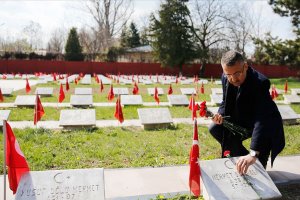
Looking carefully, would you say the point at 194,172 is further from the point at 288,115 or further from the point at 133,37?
the point at 133,37

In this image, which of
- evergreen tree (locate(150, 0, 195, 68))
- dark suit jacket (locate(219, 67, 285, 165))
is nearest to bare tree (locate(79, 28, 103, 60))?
evergreen tree (locate(150, 0, 195, 68))

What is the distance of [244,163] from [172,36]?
3925 cm

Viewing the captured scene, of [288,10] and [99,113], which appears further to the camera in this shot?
[288,10]

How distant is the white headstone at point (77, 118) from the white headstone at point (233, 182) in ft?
17.3

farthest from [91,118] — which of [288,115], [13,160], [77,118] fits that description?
[288,115]

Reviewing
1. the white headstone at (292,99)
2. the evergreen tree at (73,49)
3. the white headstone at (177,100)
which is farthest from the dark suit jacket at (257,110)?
the evergreen tree at (73,49)

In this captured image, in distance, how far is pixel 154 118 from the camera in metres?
9.08

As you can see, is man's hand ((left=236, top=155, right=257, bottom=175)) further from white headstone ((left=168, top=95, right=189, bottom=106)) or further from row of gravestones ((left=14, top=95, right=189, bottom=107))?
white headstone ((left=168, top=95, right=189, bottom=106))

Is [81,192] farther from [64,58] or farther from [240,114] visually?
[64,58]

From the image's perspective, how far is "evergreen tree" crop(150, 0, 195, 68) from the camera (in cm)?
4203

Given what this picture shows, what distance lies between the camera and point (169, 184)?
4.94m

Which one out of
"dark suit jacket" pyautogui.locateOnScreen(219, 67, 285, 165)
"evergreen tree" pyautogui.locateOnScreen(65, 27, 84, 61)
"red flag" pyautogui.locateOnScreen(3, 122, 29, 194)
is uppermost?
"evergreen tree" pyautogui.locateOnScreen(65, 27, 84, 61)

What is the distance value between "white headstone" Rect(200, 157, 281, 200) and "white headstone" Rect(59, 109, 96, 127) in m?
5.27

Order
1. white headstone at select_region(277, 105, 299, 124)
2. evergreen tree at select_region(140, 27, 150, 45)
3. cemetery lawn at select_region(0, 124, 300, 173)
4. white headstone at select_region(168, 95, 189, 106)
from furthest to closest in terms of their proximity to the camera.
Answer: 1. evergreen tree at select_region(140, 27, 150, 45)
2. white headstone at select_region(168, 95, 189, 106)
3. white headstone at select_region(277, 105, 299, 124)
4. cemetery lawn at select_region(0, 124, 300, 173)
